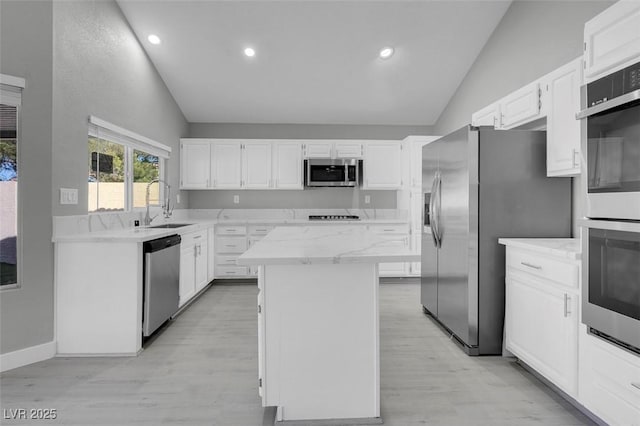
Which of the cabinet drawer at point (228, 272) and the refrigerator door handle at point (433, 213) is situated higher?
the refrigerator door handle at point (433, 213)

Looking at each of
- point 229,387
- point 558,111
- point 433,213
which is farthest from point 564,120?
point 229,387

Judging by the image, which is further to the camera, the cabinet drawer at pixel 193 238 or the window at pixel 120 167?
the cabinet drawer at pixel 193 238

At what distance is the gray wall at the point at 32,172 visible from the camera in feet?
8.03

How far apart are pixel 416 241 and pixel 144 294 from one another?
11.5ft

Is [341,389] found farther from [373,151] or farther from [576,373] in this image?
[373,151]

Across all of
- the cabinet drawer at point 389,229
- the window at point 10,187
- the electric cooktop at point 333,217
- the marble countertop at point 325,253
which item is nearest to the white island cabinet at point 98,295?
the window at point 10,187

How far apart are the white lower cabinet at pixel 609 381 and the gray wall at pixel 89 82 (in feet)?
11.8

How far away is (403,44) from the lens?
4246 millimetres

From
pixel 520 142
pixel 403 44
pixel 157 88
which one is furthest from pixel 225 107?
pixel 520 142

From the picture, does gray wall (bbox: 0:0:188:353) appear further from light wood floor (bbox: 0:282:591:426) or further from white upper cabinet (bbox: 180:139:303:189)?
white upper cabinet (bbox: 180:139:303:189)

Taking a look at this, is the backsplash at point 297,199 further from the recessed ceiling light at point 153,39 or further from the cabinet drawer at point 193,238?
the recessed ceiling light at point 153,39

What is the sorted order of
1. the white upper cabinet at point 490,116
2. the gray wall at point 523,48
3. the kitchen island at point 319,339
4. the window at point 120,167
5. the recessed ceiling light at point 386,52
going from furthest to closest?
the recessed ceiling light at point 386,52, the white upper cabinet at point 490,116, the window at point 120,167, the gray wall at point 523,48, the kitchen island at point 319,339

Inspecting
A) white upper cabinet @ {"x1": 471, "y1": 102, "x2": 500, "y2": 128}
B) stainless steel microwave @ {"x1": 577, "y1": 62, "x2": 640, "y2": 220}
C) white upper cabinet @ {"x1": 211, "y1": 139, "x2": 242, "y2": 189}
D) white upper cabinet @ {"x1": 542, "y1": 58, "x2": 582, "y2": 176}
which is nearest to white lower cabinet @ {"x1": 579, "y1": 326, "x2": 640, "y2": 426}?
stainless steel microwave @ {"x1": 577, "y1": 62, "x2": 640, "y2": 220}

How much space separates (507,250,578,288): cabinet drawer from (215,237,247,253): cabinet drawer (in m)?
3.55
